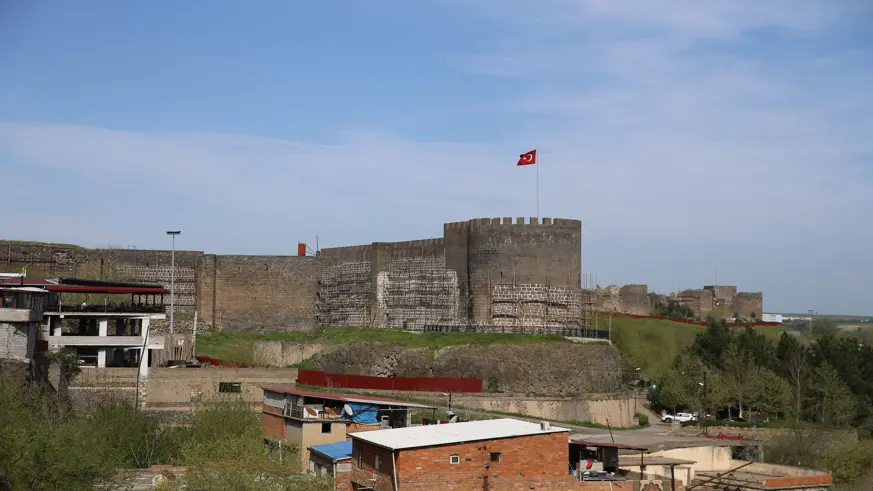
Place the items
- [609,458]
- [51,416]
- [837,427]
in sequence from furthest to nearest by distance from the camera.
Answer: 1. [837,427]
2. [51,416]
3. [609,458]

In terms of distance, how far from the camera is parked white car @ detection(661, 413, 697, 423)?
5515 centimetres

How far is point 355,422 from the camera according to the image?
36344 mm

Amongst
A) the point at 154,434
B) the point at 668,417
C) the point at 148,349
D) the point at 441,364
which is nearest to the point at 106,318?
the point at 148,349

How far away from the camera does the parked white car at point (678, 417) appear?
55.2 metres

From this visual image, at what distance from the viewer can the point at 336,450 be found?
33156mm

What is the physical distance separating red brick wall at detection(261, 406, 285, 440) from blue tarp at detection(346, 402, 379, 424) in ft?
8.49

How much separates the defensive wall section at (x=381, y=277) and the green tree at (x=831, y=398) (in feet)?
50.1

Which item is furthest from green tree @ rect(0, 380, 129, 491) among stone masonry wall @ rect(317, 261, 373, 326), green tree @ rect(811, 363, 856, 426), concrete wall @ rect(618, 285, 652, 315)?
concrete wall @ rect(618, 285, 652, 315)

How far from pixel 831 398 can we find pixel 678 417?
9.04 metres

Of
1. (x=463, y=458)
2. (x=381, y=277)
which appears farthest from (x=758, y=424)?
(x=463, y=458)

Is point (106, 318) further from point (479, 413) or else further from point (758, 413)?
point (758, 413)

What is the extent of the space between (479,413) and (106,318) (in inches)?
643

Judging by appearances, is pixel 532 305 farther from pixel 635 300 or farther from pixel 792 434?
pixel 635 300

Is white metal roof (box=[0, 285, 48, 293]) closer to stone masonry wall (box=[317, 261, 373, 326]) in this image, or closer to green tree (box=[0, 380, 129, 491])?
green tree (box=[0, 380, 129, 491])
